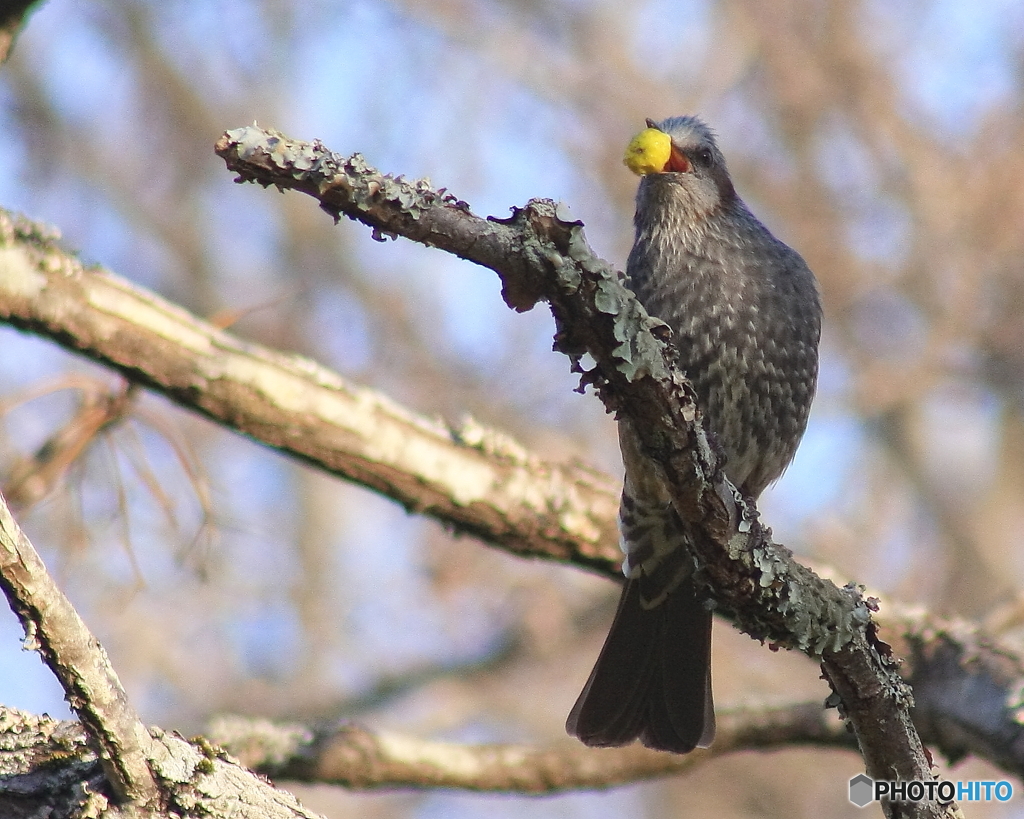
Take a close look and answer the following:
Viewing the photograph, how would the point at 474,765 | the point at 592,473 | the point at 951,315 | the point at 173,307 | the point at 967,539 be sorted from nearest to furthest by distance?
the point at 173,307, the point at 474,765, the point at 592,473, the point at 951,315, the point at 967,539

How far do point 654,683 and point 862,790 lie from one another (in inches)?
28.0

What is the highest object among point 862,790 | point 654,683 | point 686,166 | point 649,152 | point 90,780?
point 686,166

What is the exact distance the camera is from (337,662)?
7898 millimetres

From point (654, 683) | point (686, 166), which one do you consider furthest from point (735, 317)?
point (654, 683)

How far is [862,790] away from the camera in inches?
106

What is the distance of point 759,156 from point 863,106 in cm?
72

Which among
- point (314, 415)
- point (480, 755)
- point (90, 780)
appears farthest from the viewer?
point (480, 755)

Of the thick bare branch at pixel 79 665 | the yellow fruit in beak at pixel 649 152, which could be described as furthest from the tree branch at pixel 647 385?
the yellow fruit in beak at pixel 649 152

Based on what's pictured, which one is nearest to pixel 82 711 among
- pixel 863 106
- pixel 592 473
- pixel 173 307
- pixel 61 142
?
pixel 173 307

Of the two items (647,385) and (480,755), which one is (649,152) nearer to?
(647,385)

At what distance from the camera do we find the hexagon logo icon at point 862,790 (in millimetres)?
2572

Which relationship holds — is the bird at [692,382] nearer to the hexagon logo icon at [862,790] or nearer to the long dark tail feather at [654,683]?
the long dark tail feather at [654,683]

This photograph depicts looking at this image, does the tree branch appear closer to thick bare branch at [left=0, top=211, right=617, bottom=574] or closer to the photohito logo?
the photohito logo

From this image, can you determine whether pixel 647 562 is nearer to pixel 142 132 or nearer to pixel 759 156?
pixel 759 156
